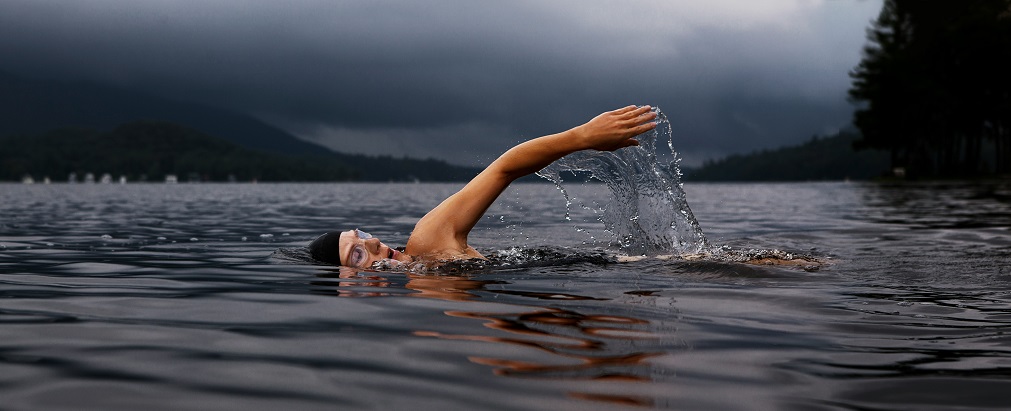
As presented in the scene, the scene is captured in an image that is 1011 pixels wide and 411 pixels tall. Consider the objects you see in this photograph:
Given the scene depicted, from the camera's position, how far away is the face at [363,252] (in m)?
8.22

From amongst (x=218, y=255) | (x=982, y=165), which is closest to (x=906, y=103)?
(x=982, y=165)

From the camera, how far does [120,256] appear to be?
9.61 metres

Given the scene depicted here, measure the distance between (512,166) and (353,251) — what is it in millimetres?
2020

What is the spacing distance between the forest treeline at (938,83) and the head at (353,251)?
65809 millimetres

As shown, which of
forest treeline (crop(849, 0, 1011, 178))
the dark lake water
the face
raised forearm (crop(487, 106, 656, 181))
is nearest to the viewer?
the dark lake water

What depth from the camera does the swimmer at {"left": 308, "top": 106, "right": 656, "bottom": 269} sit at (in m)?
7.03

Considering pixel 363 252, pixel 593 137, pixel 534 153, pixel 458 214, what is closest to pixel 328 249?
A: pixel 363 252

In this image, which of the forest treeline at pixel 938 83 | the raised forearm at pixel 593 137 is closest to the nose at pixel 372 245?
the raised forearm at pixel 593 137

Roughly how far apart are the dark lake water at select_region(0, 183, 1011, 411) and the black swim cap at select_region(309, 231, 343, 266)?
9.5 inches

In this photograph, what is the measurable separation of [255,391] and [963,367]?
3.17 m

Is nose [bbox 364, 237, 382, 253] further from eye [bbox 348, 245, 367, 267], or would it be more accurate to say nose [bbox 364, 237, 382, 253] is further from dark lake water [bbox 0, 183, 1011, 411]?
dark lake water [bbox 0, 183, 1011, 411]

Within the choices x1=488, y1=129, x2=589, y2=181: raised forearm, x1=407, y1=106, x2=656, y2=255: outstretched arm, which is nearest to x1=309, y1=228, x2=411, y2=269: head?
x1=407, y1=106, x2=656, y2=255: outstretched arm

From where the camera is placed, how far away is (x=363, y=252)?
325 inches

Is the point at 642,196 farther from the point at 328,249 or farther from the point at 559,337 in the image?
the point at 559,337
